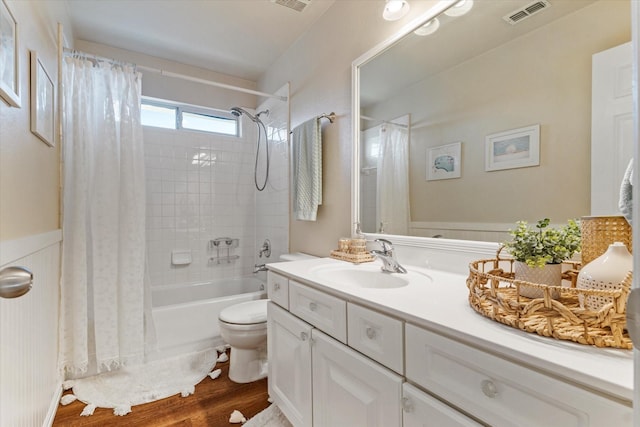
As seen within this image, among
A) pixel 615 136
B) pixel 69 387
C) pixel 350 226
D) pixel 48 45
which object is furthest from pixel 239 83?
pixel 615 136

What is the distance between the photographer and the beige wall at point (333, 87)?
1756 mm

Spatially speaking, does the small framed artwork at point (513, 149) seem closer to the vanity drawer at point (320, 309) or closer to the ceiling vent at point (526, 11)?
the ceiling vent at point (526, 11)

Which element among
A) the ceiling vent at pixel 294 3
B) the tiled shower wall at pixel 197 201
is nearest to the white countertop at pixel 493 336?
the ceiling vent at pixel 294 3

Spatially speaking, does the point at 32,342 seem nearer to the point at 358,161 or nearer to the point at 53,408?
the point at 53,408

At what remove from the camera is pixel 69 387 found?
177 centimetres

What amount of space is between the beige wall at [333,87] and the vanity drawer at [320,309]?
717mm

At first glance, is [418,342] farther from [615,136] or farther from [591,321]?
[615,136]

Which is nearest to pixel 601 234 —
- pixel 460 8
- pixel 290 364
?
pixel 460 8

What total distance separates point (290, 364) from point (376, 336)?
2.05ft

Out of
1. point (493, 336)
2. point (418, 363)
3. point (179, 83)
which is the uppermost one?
point (179, 83)

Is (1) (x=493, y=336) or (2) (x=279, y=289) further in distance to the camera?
(2) (x=279, y=289)

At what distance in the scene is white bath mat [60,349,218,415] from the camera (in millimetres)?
1656

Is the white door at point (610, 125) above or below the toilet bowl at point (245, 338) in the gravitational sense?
above

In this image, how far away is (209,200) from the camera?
10.1 ft
